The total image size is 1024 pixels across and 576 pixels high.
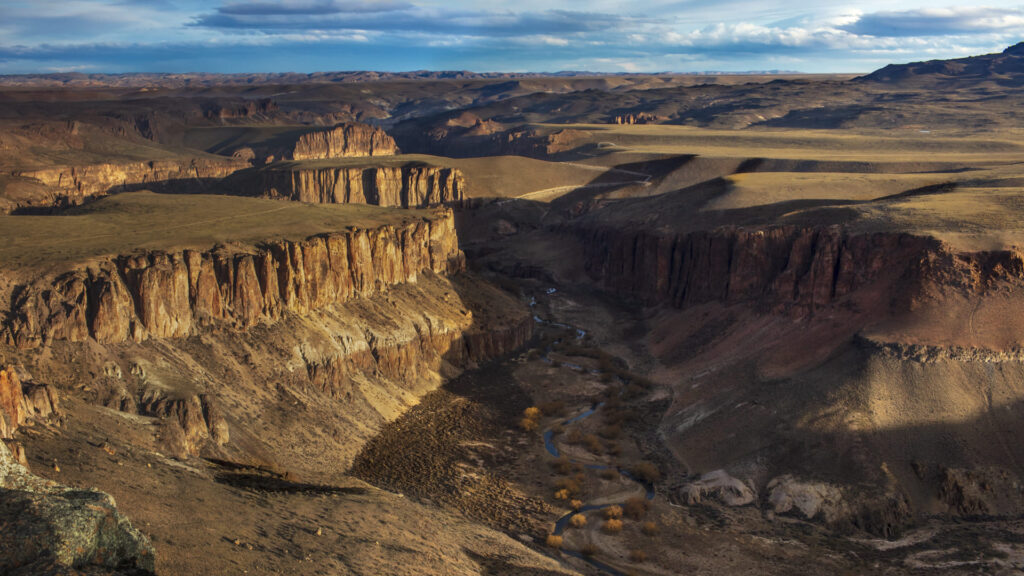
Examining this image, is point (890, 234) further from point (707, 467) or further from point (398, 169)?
point (398, 169)

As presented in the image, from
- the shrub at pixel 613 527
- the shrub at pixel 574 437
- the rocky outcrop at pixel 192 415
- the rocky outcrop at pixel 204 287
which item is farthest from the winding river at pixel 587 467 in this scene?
the rocky outcrop at pixel 204 287

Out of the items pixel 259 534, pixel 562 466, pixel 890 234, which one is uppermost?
pixel 890 234

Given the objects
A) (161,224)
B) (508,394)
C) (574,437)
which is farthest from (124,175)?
(574,437)

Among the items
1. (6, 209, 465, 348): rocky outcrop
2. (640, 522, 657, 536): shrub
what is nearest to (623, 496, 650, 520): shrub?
(640, 522, 657, 536): shrub

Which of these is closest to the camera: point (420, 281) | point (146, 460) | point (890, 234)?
point (146, 460)

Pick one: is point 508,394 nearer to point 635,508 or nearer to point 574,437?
point 574,437

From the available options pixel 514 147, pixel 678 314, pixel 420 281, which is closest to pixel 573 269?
pixel 678 314

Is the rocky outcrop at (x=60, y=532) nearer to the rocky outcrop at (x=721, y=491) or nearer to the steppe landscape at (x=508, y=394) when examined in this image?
the steppe landscape at (x=508, y=394)
